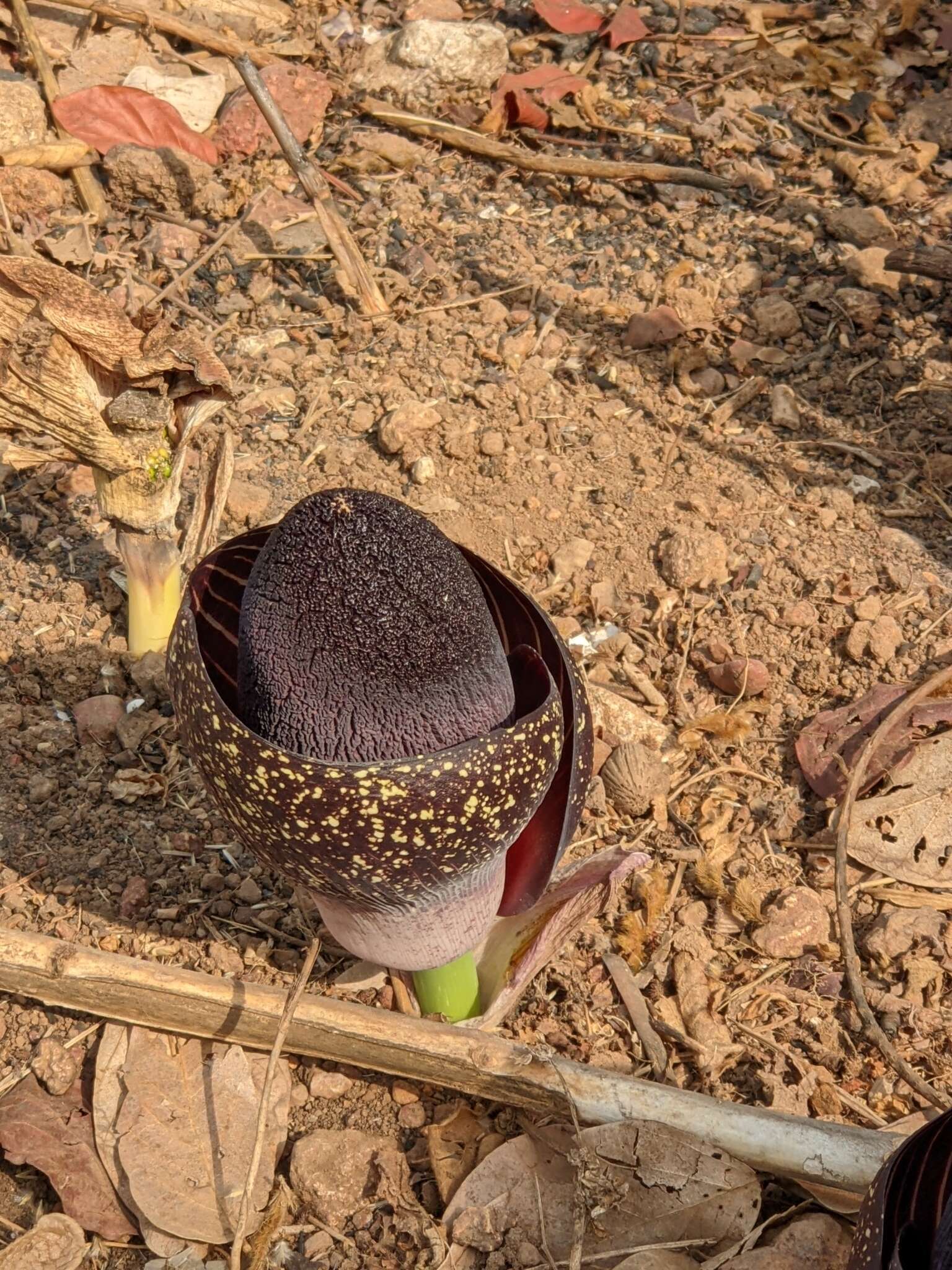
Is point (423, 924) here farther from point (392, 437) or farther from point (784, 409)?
point (784, 409)

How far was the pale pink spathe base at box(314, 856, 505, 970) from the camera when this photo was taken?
5.73 ft

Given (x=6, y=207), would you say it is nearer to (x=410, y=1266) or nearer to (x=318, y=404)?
(x=318, y=404)

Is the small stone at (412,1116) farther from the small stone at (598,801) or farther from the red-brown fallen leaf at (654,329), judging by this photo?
the red-brown fallen leaf at (654,329)

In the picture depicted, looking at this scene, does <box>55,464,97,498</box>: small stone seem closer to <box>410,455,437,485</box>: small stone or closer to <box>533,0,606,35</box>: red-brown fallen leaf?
<box>410,455,437,485</box>: small stone

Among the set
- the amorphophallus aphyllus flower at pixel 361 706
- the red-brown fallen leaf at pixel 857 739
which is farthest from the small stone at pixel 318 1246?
the red-brown fallen leaf at pixel 857 739

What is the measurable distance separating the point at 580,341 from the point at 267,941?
183cm

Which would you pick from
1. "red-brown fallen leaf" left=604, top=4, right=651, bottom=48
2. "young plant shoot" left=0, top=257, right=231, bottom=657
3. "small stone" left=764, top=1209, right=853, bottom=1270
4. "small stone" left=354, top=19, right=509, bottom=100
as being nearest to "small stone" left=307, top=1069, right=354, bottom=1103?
"small stone" left=764, top=1209, right=853, bottom=1270

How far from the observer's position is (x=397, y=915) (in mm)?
1744

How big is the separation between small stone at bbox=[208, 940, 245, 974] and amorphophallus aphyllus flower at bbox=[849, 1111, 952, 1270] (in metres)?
1.08

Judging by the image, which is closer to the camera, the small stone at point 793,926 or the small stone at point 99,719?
the small stone at point 793,926

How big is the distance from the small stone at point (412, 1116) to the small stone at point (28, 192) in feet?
8.73

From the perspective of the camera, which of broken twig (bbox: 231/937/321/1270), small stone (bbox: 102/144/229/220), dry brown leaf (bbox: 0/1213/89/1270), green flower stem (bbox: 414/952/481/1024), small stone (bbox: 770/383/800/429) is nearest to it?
broken twig (bbox: 231/937/321/1270)

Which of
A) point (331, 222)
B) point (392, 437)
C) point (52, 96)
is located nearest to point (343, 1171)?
point (392, 437)

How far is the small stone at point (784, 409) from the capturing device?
3146 millimetres
